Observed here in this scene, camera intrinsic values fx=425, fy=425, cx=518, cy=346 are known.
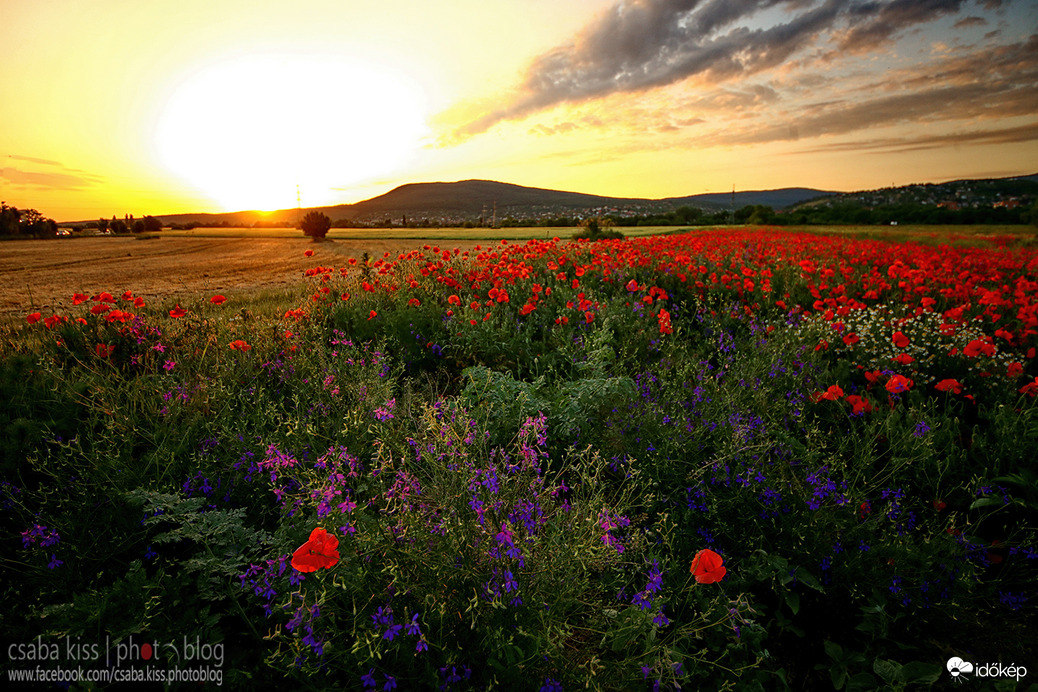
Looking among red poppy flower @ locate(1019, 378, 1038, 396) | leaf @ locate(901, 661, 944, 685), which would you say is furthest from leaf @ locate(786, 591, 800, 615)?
red poppy flower @ locate(1019, 378, 1038, 396)

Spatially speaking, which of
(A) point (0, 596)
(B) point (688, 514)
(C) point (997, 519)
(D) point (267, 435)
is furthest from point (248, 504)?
(C) point (997, 519)

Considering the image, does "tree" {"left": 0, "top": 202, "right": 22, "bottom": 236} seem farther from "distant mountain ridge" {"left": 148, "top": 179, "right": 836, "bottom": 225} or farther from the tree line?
"distant mountain ridge" {"left": 148, "top": 179, "right": 836, "bottom": 225}

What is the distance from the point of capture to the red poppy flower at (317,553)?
1247 mm

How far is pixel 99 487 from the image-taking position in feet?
7.38

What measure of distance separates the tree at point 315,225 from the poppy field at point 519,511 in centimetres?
2700

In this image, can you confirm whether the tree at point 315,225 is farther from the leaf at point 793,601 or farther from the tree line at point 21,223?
the leaf at point 793,601

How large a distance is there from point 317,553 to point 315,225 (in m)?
31.8

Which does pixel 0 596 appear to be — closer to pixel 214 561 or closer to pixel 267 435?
pixel 214 561

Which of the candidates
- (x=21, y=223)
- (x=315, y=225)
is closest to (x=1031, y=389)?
(x=21, y=223)

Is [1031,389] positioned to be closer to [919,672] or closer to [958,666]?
[958,666]

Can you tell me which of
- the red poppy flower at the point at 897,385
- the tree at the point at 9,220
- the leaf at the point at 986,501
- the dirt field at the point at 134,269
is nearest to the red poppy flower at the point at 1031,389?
the red poppy flower at the point at 897,385

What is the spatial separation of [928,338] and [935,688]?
3655mm

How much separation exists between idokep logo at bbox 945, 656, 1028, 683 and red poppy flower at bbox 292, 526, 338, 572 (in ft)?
9.19

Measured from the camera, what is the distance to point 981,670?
2.06 metres
